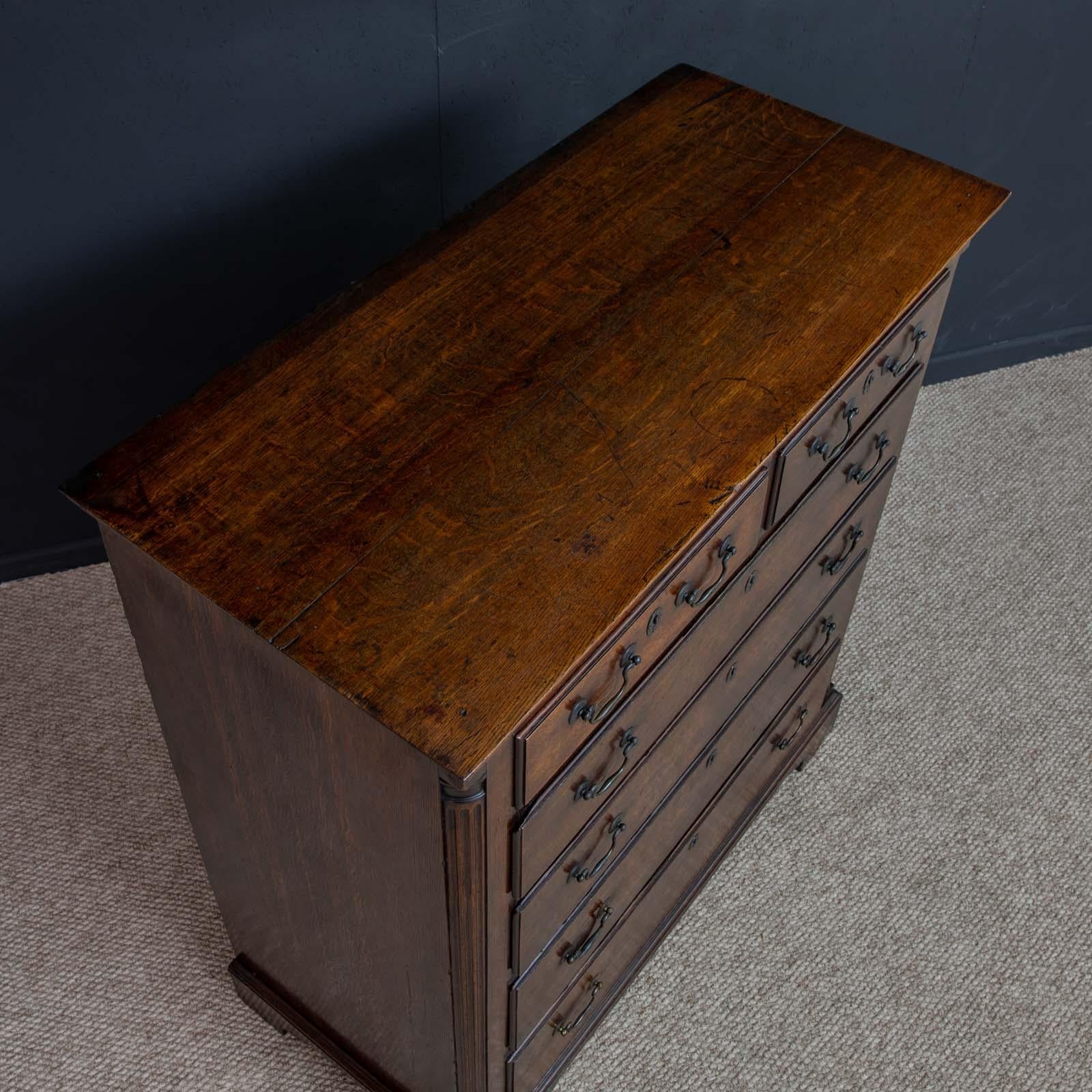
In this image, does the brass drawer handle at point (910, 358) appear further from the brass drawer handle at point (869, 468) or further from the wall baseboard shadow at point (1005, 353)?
the wall baseboard shadow at point (1005, 353)

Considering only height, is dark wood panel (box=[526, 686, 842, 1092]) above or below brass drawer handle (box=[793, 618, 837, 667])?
below

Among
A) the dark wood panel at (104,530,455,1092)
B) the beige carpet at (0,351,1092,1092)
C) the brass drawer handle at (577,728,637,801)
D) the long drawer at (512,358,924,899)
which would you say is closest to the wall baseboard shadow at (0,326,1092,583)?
the beige carpet at (0,351,1092,1092)

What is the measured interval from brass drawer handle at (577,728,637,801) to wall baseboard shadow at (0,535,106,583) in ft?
3.96

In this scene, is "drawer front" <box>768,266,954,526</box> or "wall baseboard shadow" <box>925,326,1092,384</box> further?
"wall baseboard shadow" <box>925,326,1092,384</box>

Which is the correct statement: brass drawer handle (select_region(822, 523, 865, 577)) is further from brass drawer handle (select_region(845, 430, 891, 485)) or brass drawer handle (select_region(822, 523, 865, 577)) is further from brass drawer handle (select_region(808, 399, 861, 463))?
Answer: brass drawer handle (select_region(808, 399, 861, 463))

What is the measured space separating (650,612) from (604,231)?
44 centimetres

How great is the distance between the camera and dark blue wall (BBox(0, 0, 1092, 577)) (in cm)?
161

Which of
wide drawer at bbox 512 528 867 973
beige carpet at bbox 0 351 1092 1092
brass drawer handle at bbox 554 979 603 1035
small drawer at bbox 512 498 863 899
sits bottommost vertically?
beige carpet at bbox 0 351 1092 1092

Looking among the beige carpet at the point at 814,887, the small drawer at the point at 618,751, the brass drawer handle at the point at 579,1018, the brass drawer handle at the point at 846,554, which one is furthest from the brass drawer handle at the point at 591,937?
the brass drawer handle at the point at 846,554

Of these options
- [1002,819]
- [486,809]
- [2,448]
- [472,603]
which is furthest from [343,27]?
[1002,819]

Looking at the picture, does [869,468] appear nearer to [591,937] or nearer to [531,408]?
[531,408]

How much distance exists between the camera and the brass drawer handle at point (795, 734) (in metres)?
1.84

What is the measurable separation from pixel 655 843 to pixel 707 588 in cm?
43

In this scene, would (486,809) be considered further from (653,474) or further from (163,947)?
(163,947)
